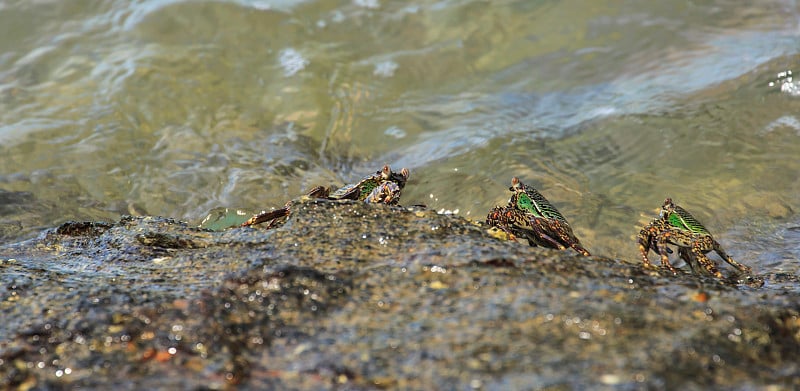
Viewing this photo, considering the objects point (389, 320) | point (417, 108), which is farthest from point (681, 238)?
point (417, 108)

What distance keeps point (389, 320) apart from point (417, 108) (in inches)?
189

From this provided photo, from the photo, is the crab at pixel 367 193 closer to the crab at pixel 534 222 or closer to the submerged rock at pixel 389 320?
the submerged rock at pixel 389 320

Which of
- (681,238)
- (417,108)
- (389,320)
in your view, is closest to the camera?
(389,320)

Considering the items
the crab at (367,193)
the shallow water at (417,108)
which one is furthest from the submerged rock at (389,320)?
the shallow water at (417,108)

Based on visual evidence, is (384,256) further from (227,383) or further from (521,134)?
(521,134)

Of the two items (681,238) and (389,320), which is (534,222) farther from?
(389,320)

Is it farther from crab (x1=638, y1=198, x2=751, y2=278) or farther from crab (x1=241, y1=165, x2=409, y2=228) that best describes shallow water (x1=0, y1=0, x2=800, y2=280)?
crab (x1=241, y1=165, x2=409, y2=228)

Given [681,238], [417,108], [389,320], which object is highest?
[389,320]

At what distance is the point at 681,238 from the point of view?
114 inches

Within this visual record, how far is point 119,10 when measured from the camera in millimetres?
7633

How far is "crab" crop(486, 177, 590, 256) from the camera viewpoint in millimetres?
2877

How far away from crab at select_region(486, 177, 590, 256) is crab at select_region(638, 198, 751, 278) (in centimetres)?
31

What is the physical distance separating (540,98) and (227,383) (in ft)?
17.8

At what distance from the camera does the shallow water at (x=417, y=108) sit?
5.08 metres
